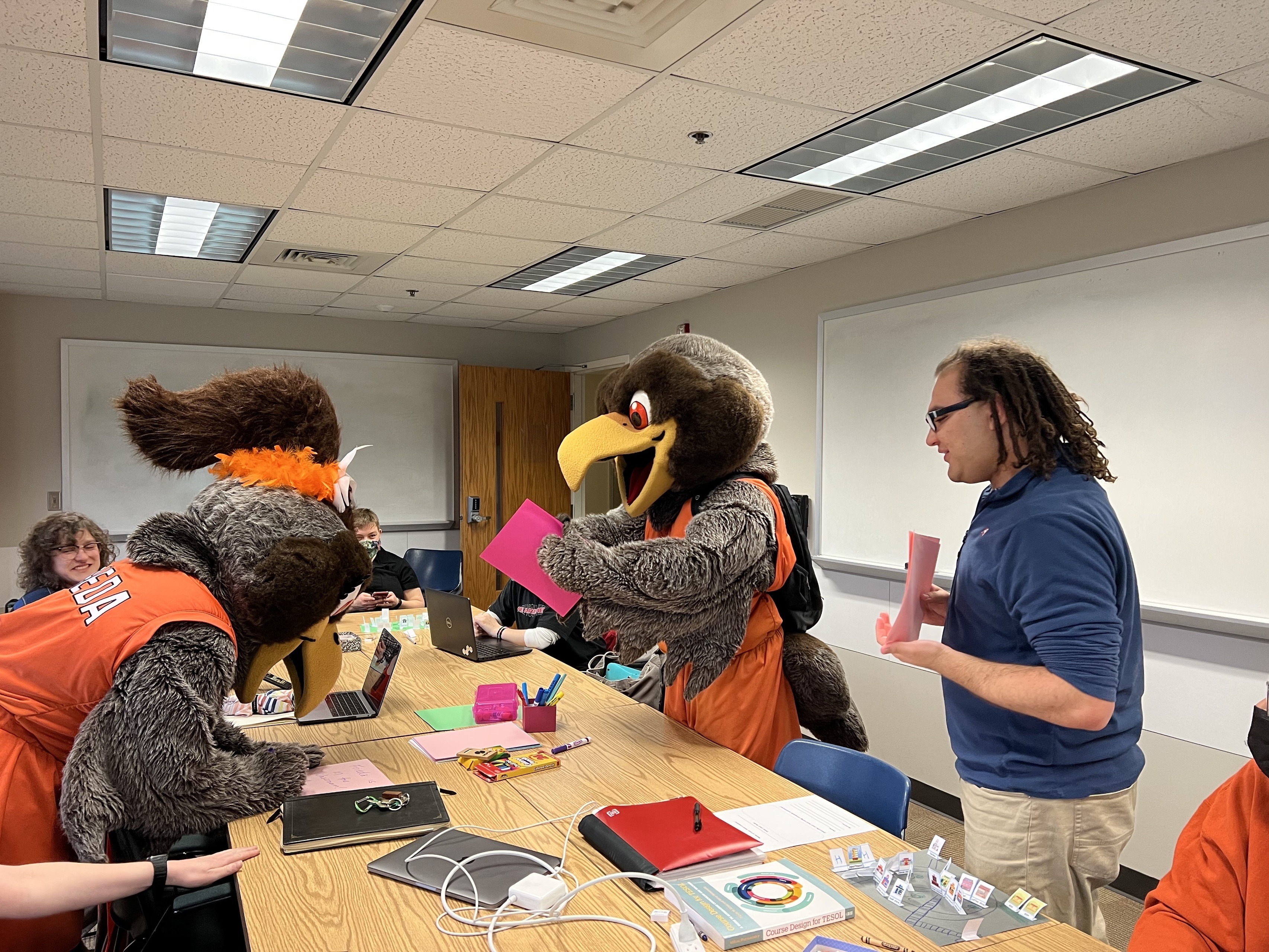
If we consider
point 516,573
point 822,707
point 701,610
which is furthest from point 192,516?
point 822,707

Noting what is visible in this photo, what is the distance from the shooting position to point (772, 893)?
4.30ft

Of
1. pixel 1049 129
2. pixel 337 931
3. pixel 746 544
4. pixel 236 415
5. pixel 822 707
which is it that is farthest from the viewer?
pixel 1049 129

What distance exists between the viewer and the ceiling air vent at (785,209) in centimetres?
337

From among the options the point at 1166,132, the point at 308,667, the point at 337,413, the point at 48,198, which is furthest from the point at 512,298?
the point at 308,667

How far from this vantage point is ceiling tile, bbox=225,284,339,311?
5270mm

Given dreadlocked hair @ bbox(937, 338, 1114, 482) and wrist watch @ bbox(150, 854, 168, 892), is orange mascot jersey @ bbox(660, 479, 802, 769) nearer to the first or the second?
dreadlocked hair @ bbox(937, 338, 1114, 482)

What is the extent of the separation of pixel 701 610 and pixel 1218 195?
2.31 metres

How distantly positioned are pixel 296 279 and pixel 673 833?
436 cm

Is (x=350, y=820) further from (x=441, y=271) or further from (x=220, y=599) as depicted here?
(x=441, y=271)

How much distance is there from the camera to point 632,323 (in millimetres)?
6219

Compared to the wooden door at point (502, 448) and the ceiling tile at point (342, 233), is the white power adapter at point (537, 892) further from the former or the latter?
the wooden door at point (502, 448)

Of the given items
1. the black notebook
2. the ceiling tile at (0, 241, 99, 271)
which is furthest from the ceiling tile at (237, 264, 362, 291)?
the black notebook

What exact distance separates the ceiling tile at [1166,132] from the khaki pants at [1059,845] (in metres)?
1.91

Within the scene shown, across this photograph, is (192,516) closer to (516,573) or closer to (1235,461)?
(516,573)
